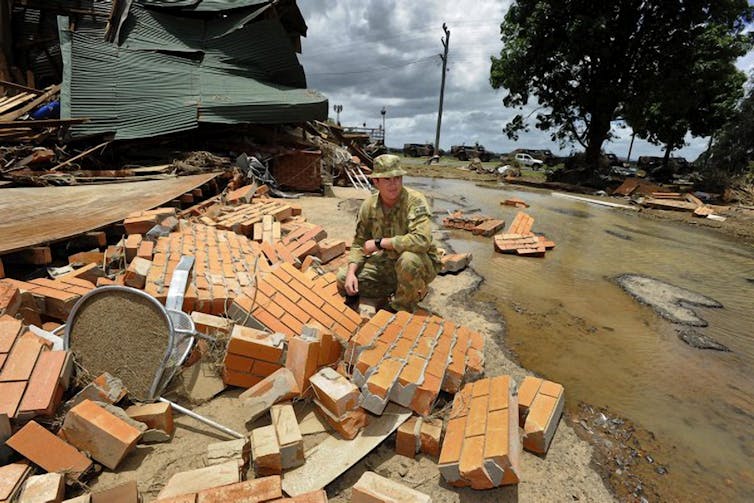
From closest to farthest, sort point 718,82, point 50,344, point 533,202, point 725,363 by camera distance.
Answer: point 50,344 < point 725,363 < point 533,202 < point 718,82

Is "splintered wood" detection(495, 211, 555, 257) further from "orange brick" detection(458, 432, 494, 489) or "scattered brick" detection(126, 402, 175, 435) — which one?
"scattered brick" detection(126, 402, 175, 435)

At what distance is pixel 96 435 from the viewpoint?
1.71m

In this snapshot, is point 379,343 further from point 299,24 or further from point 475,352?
point 299,24

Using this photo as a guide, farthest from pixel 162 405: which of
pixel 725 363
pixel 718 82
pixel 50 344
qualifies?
pixel 718 82

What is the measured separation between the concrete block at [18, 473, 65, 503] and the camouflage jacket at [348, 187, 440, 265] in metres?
2.26

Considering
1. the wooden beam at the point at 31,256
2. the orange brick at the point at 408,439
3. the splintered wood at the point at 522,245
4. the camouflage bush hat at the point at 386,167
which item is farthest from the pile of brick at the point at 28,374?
the splintered wood at the point at 522,245

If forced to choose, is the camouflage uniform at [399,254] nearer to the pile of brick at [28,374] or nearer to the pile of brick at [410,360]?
the pile of brick at [410,360]

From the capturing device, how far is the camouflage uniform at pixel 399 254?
3.11 m

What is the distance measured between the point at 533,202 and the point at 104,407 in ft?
38.5

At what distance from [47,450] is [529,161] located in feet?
103

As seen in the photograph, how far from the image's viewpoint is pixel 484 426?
1.87m

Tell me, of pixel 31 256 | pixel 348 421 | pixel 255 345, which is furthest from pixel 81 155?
pixel 348 421

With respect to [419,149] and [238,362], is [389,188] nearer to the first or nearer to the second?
[238,362]

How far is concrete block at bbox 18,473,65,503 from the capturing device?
146cm
